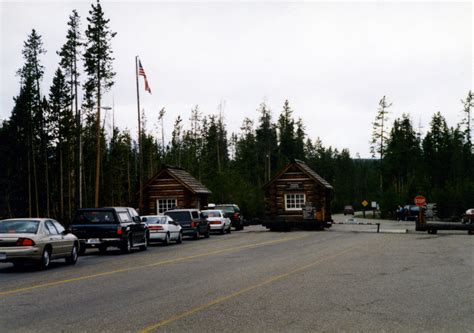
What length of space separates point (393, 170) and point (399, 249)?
315 ft

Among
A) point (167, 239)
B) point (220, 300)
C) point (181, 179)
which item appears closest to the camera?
point (220, 300)

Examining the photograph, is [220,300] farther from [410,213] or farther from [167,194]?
[410,213]

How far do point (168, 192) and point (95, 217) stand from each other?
27.2m

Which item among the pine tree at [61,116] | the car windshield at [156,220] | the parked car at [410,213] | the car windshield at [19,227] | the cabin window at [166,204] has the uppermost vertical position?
the pine tree at [61,116]

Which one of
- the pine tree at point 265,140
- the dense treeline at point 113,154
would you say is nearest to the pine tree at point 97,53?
the dense treeline at point 113,154

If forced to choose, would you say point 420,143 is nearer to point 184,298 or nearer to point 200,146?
point 200,146

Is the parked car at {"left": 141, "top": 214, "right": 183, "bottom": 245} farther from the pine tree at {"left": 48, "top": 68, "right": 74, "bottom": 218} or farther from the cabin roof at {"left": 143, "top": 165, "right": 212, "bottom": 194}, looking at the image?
the pine tree at {"left": 48, "top": 68, "right": 74, "bottom": 218}

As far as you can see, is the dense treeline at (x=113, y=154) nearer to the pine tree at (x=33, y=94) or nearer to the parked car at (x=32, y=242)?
the pine tree at (x=33, y=94)

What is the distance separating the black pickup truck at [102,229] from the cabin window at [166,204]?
87.1 ft

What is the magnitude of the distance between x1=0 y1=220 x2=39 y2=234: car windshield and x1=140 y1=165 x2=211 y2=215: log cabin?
32.5m

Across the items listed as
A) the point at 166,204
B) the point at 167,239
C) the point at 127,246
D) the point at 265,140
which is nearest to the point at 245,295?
the point at 127,246

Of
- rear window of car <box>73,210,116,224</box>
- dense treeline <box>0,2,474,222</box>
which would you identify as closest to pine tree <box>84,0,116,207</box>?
dense treeline <box>0,2,474,222</box>

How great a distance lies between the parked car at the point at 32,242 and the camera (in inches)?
715

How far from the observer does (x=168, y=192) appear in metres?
52.7
